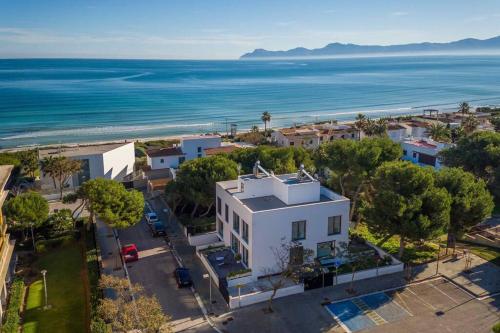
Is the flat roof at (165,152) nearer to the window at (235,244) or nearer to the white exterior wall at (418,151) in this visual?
the window at (235,244)

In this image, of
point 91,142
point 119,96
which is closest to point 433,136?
point 91,142

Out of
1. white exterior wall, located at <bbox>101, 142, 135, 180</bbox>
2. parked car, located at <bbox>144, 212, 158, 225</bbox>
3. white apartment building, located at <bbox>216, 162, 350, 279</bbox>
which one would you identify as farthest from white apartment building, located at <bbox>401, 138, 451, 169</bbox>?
white exterior wall, located at <bbox>101, 142, 135, 180</bbox>

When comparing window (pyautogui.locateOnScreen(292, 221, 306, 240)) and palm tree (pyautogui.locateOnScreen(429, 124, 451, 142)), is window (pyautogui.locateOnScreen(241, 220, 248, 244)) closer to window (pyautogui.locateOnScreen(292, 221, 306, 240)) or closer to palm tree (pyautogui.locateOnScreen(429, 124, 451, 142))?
window (pyautogui.locateOnScreen(292, 221, 306, 240))

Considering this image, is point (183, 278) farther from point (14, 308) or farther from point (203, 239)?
point (14, 308)

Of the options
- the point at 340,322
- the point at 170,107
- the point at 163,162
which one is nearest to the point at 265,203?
the point at 340,322

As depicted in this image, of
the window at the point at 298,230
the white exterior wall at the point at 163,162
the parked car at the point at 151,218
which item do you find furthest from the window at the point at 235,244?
the white exterior wall at the point at 163,162

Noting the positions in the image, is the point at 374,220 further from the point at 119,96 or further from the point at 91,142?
the point at 119,96

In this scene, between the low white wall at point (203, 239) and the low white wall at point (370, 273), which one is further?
the low white wall at point (203, 239)
